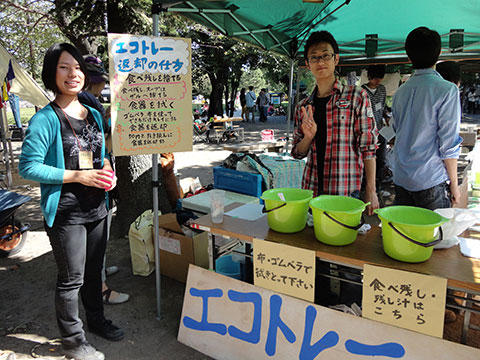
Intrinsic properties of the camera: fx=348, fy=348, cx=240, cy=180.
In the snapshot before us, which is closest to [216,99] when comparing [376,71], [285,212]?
[376,71]

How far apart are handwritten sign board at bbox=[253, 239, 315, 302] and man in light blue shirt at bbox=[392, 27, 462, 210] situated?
1092mm

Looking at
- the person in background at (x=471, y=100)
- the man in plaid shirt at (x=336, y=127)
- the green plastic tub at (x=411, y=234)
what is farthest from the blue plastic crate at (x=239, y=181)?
the person in background at (x=471, y=100)

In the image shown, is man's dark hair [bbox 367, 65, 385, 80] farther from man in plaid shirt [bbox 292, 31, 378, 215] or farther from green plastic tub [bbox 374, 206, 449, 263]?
green plastic tub [bbox 374, 206, 449, 263]

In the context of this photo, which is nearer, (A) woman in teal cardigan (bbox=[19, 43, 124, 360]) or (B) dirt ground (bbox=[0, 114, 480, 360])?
(A) woman in teal cardigan (bbox=[19, 43, 124, 360])

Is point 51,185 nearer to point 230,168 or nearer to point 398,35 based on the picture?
point 230,168

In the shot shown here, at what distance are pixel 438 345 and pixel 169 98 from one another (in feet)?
6.86

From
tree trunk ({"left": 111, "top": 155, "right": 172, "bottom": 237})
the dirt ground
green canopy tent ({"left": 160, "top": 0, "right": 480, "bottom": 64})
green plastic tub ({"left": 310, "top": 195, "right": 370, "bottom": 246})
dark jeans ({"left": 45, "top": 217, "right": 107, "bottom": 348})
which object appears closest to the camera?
green plastic tub ({"left": 310, "top": 195, "right": 370, "bottom": 246})

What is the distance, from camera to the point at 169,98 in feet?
8.00

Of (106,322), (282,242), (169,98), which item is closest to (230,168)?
(169,98)

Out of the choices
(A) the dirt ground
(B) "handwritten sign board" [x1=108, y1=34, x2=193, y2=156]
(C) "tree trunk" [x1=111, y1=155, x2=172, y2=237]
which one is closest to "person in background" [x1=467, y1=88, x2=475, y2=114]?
(A) the dirt ground

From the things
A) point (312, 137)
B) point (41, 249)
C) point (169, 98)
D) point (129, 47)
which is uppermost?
point (129, 47)

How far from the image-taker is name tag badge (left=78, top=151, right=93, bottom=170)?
6.92 ft

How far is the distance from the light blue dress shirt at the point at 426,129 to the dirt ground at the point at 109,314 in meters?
1.21

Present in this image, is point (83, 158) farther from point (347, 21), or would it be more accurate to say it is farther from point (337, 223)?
point (347, 21)
